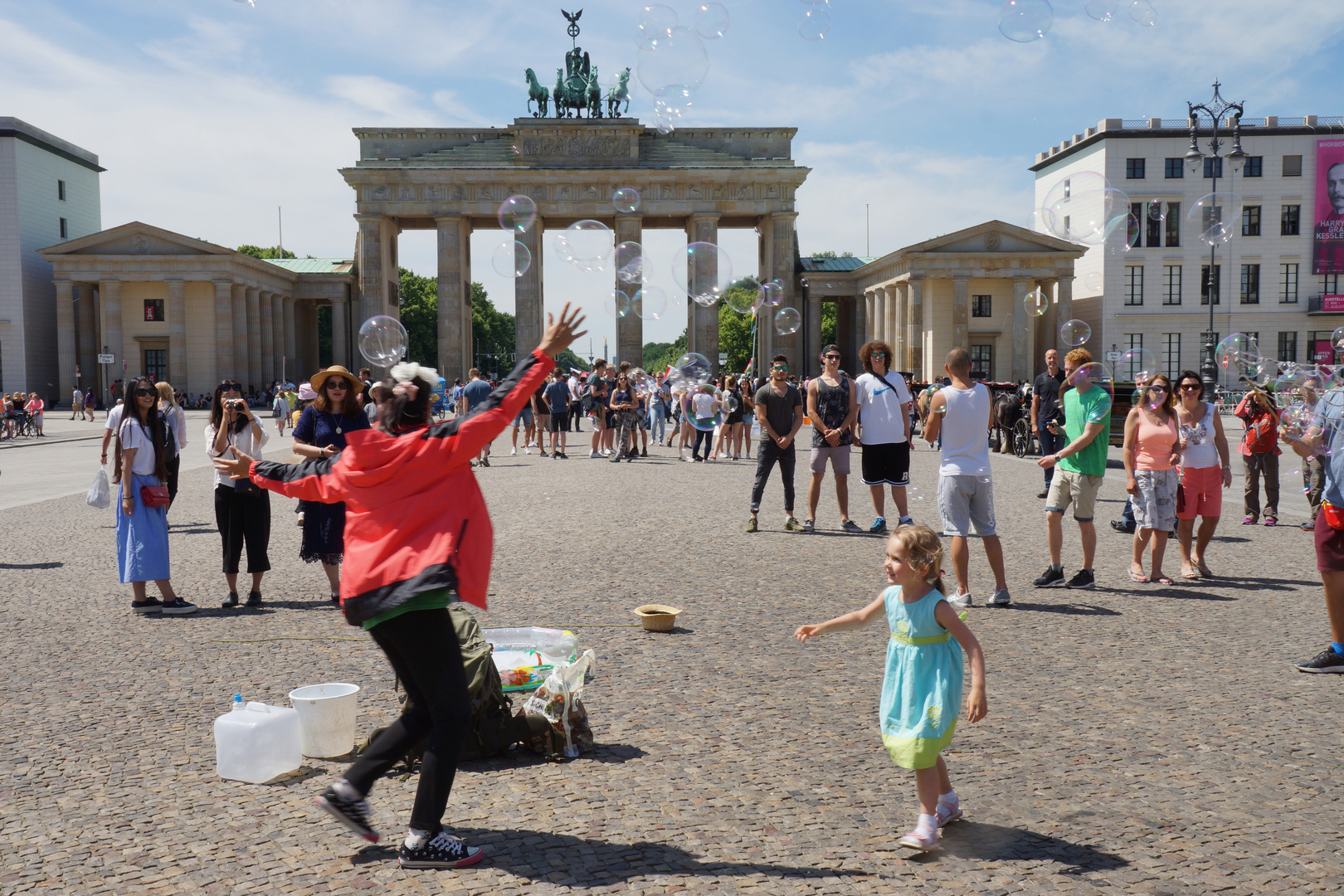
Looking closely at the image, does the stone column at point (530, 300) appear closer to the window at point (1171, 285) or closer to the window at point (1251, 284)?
the window at point (1171, 285)

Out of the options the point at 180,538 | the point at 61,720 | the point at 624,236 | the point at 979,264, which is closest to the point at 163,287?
the point at 624,236

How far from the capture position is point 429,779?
3.61 metres

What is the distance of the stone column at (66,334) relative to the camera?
59531mm

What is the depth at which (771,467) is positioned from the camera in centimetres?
1177

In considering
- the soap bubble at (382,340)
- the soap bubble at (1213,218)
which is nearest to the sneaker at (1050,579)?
the soap bubble at (1213,218)

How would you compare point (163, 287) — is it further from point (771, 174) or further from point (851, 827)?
point (851, 827)

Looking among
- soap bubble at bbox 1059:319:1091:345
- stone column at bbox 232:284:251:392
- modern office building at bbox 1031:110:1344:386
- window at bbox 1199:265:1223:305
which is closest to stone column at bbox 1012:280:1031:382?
modern office building at bbox 1031:110:1344:386

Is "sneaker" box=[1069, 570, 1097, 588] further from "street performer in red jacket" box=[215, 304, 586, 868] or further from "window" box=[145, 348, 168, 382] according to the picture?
"window" box=[145, 348, 168, 382]

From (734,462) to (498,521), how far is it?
32.8ft

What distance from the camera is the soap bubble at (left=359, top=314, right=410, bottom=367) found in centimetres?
1717

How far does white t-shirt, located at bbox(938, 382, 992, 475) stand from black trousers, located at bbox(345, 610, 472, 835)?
4870mm

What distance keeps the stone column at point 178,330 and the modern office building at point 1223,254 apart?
52.5 m

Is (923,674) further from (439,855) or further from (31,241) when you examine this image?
(31,241)

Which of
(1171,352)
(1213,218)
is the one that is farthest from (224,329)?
(1171,352)
